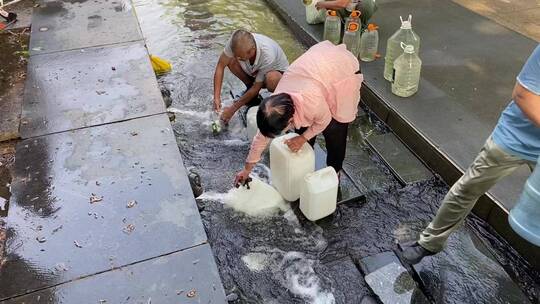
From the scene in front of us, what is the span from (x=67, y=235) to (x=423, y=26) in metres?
4.74

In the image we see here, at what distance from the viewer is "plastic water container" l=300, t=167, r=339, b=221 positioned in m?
3.10

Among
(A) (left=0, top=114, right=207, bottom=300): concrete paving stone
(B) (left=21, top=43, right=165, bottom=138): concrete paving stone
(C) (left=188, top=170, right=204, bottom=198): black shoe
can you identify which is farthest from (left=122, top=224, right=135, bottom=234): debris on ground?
(B) (left=21, top=43, right=165, bottom=138): concrete paving stone

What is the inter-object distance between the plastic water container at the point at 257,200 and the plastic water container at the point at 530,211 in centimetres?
178

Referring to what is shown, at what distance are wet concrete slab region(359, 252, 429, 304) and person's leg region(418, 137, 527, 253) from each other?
0.26m

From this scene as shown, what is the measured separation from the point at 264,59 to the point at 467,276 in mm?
2408

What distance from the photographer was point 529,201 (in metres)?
1.94

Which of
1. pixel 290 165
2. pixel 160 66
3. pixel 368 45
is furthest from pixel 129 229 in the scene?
pixel 368 45

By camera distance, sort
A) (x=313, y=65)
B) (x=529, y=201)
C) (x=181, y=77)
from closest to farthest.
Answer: (x=529, y=201) → (x=313, y=65) → (x=181, y=77)

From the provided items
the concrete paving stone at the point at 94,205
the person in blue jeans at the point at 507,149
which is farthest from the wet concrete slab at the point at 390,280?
the concrete paving stone at the point at 94,205

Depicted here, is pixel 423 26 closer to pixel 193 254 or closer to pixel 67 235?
pixel 193 254

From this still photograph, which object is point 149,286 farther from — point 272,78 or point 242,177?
point 272,78

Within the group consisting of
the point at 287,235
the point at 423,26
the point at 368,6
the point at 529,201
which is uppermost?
the point at 529,201

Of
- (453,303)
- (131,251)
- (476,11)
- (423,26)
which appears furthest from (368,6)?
(131,251)

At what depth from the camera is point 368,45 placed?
489 centimetres
